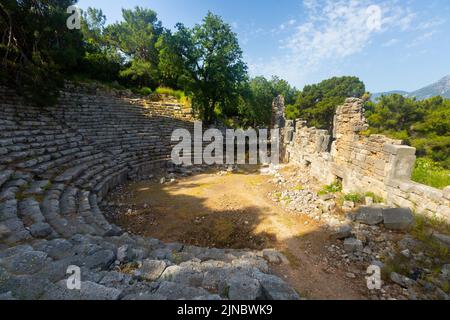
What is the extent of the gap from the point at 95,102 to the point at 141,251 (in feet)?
41.0

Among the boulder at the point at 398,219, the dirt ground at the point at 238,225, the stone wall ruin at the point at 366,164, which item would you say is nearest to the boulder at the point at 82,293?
the dirt ground at the point at 238,225

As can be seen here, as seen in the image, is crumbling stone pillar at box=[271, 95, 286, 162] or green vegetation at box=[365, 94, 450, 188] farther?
crumbling stone pillar at box=[271, 95, 286, 162]

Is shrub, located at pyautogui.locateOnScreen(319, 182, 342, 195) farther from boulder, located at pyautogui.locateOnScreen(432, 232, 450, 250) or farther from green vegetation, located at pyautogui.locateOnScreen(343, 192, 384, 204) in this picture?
boulder, located at pyautogui.locateOnScreen(432, 232, 450, 250)

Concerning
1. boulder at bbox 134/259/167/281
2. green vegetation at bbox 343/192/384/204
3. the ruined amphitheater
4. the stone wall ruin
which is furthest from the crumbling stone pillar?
boulder at bbox 134/259/167/281

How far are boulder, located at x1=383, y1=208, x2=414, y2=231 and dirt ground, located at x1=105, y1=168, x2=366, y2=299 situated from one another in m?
1.29

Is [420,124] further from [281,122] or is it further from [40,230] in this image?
[40,230]

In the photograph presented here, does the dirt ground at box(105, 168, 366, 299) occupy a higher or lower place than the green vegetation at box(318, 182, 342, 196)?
lower

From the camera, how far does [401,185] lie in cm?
482

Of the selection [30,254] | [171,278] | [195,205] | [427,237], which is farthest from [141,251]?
[427,237]

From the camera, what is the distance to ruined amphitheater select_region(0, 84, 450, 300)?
2.20 m

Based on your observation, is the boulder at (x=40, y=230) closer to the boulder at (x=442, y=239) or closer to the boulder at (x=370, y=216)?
the boulder at (x=370, y=216)

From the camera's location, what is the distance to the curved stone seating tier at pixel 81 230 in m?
2.11

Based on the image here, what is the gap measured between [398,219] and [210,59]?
1458cm

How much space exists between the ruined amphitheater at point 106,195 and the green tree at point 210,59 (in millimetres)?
5617
